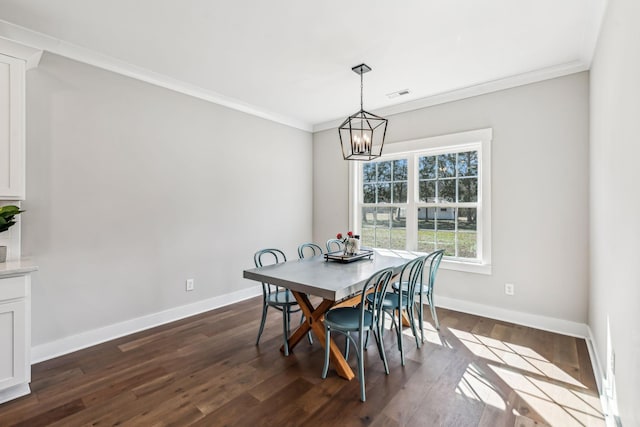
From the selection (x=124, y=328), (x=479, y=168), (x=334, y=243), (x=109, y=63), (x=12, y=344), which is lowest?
(x=124, y=328)

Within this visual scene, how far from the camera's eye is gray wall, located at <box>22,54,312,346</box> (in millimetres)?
2789

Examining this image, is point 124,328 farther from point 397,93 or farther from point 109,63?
point 397,93

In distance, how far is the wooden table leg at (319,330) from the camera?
2.48 metres

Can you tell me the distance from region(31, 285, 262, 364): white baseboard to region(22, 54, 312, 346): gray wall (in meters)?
0.06

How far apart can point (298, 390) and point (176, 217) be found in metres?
2.40

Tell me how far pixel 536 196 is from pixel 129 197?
14.1 feet

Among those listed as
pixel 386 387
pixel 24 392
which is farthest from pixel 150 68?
pixel 386 387

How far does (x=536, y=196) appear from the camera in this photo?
345 cm

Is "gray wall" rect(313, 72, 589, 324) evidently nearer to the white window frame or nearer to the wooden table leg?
the white window frame

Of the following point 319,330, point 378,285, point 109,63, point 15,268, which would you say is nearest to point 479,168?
point 378,285

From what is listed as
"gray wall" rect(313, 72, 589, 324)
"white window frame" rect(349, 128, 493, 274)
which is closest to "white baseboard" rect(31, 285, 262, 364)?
"white window frame" rect(349, 128, 493, 274)

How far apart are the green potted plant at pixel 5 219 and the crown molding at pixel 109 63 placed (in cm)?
122

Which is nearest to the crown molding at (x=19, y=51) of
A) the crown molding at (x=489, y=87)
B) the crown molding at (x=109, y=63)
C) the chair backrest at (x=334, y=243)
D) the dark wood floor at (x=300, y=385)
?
the crown molding at (x=109, y=63)

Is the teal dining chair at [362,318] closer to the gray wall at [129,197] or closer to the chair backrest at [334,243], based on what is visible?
the chair backrest at [334,243]
